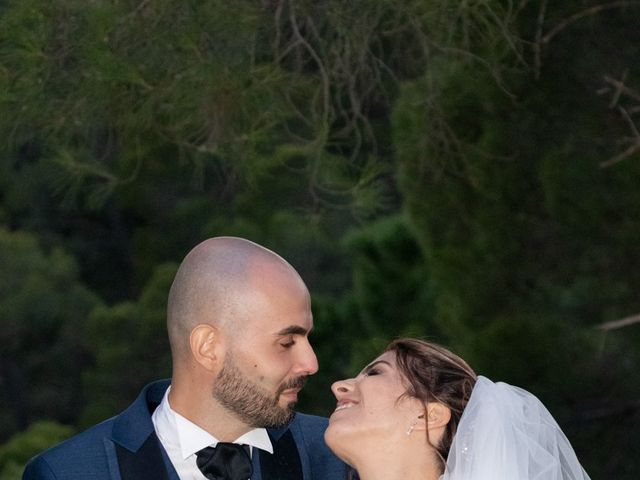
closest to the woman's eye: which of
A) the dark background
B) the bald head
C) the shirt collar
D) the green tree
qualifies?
the bald head

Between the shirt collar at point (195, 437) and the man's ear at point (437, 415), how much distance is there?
39 centimetres

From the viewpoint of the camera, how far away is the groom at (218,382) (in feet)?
9.94

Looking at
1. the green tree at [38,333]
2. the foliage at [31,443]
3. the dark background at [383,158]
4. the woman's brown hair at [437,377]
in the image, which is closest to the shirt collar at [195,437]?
the woman's brown hair at [437,377]

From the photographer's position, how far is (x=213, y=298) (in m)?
3.08

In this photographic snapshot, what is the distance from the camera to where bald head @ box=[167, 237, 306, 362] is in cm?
307

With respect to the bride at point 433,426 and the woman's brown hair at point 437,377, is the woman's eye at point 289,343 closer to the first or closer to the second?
the bride at point 433,426

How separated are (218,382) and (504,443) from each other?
24.9 inches

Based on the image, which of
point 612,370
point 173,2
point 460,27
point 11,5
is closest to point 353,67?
point 460,27

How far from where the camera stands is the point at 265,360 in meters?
3.02

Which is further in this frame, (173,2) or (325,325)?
(325,325)

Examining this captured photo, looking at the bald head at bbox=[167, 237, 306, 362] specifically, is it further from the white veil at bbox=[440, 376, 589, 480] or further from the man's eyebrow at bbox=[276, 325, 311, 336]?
the white veil at bbox=[440, 376, 589, 480]

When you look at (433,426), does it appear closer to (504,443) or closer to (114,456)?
(504,443)

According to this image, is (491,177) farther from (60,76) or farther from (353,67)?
(60,76)

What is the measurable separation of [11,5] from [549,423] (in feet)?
5.85
